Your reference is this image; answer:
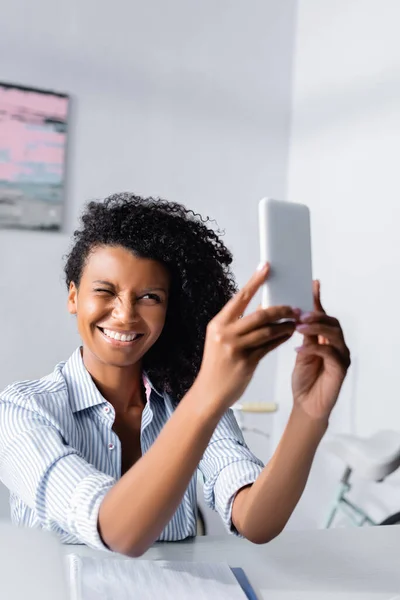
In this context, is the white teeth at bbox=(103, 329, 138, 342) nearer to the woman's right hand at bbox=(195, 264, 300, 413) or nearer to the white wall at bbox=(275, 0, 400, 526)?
the woman's right hand at bbox=(195, 264, 300, 413)

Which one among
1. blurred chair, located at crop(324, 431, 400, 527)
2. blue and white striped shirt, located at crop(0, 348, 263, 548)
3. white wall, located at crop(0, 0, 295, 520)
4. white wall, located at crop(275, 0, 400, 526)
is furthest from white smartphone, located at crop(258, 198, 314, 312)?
white wall, located at crop(0, 0, 295, 520)

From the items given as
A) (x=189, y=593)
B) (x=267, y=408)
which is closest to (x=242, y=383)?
(x=189, y=593)

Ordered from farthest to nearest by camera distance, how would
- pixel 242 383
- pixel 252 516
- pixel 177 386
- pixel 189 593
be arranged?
pixel 177 386, pixel 252 516, pixel 189 593, pixel 242 383

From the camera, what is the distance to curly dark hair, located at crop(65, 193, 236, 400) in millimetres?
1219

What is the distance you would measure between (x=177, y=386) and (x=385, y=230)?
1486mm

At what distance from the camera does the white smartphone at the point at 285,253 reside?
82cm

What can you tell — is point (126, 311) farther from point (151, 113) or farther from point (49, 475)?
point (151, 113)

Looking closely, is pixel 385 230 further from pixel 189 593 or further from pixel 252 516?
pixel 189 593


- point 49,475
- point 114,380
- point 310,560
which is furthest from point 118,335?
point 310,560

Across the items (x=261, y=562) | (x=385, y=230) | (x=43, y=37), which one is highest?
(x=43, y=37)

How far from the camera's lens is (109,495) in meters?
0.84

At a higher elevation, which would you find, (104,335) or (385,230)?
(385,230)

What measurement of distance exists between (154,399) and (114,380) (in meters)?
0.09

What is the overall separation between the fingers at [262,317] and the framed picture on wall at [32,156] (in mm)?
2125
